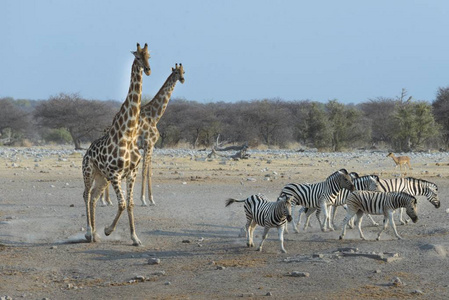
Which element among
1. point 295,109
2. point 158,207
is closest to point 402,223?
point 158,207

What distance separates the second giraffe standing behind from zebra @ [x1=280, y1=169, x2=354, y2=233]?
4091 mm

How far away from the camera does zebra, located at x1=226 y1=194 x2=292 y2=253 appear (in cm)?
993

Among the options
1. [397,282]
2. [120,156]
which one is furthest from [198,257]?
[397,282]

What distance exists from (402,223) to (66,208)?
264 inches

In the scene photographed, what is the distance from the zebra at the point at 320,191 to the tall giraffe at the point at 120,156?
253 centimetres

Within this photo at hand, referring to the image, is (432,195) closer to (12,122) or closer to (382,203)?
(382,203)

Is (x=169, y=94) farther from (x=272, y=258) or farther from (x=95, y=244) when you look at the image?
(x=272, y=258)

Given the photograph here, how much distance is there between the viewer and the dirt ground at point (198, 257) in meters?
8.09

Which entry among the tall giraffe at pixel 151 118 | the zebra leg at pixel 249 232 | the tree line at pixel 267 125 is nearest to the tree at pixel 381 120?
the tree line at pixel 267 125

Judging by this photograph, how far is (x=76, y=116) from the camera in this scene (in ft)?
150

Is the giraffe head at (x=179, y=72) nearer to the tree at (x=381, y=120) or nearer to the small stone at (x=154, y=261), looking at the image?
the small stone at (x=154, y=261)

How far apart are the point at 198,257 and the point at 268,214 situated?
3.80ft

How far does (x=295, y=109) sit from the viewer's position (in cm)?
6397

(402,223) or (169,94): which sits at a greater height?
(169,94)
